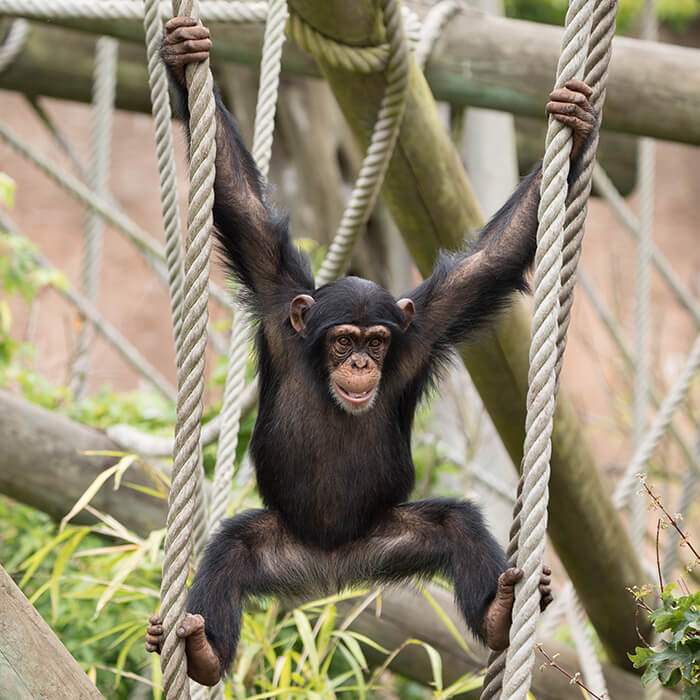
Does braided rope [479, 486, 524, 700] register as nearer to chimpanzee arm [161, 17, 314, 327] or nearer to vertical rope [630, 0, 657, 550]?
chimpanzee arm [161, 17, 314, 327]

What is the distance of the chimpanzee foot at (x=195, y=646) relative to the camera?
2.18m

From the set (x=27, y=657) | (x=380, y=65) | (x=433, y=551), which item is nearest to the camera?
(x=27, y=657)

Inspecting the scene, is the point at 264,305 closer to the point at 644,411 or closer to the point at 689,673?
the point at 689,673

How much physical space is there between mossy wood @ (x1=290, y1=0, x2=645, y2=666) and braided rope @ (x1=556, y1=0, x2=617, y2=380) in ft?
3.07

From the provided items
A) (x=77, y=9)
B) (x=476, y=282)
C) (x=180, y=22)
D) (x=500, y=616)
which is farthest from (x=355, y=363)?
(x=77, y=9)

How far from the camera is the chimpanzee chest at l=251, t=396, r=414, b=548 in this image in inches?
108

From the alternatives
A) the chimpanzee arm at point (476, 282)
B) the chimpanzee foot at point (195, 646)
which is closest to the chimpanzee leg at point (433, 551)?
the chimpanzee arm at point (476, 282)

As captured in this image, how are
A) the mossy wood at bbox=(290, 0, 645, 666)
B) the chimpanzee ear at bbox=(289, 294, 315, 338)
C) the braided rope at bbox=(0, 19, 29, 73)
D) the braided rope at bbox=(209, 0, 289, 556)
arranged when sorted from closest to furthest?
the chimpanzee ear at bbox=(289, 294, 315, 338) → the braided rope at bbox=(209, 0, 289, 556) → the mossy wood at bbox=(290, 0, 645, 666) → the braided rope at bbox=(0, 19, 29, 73)

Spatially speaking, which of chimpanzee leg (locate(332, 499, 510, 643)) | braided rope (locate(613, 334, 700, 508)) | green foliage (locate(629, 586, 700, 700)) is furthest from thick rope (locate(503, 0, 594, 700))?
braided rope (locate(613, 334, 700, 508))

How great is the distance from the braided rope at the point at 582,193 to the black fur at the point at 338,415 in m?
0.64

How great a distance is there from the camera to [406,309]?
9.32 feet

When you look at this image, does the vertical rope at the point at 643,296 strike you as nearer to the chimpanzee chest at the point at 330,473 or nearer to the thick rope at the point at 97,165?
the chimpanzee chest at the point at 330,473

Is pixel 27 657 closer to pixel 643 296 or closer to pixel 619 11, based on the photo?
pixel 643 296

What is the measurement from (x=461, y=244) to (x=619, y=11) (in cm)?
968
